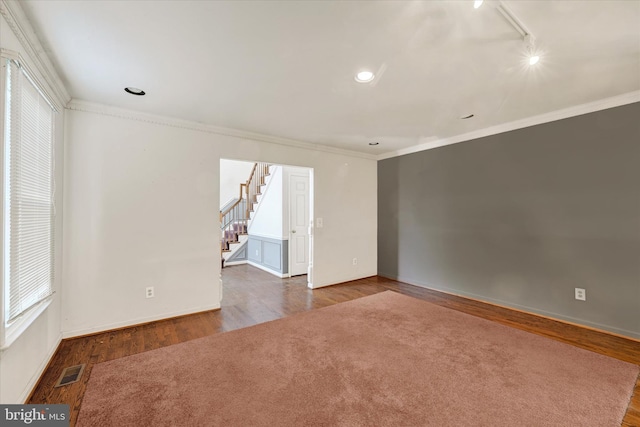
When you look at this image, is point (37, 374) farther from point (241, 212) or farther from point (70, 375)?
point (241, 212)

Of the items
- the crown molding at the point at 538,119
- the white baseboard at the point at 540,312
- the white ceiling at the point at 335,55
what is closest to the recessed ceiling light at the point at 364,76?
the white ceiling at the point at 335,55

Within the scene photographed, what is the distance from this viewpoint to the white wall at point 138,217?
2896 millimetres

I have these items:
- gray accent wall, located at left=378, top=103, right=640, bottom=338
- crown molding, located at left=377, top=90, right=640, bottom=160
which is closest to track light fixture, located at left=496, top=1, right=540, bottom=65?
crown molding, located at left=377, top=90, right=640, bottom=160

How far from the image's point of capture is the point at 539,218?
11.4ft

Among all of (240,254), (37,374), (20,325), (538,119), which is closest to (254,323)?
(37,374)

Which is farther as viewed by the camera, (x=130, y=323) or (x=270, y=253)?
(x=270, y=253)

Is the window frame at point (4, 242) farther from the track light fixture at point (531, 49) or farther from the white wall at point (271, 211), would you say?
the white wall at point (271, 211)

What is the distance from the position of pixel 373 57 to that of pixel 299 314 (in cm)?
298

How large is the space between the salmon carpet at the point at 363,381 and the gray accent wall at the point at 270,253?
249cm

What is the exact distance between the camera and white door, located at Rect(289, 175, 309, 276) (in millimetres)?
5508

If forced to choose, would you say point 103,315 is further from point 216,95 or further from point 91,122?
point 216,95

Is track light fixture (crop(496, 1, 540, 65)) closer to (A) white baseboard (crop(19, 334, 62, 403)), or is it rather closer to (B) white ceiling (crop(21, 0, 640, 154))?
(B) white ceiling (crop(21, 0, 640, 154))

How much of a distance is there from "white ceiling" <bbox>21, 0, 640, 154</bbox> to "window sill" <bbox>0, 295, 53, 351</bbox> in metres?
1.91

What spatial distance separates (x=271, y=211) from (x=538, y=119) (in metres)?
4.73
